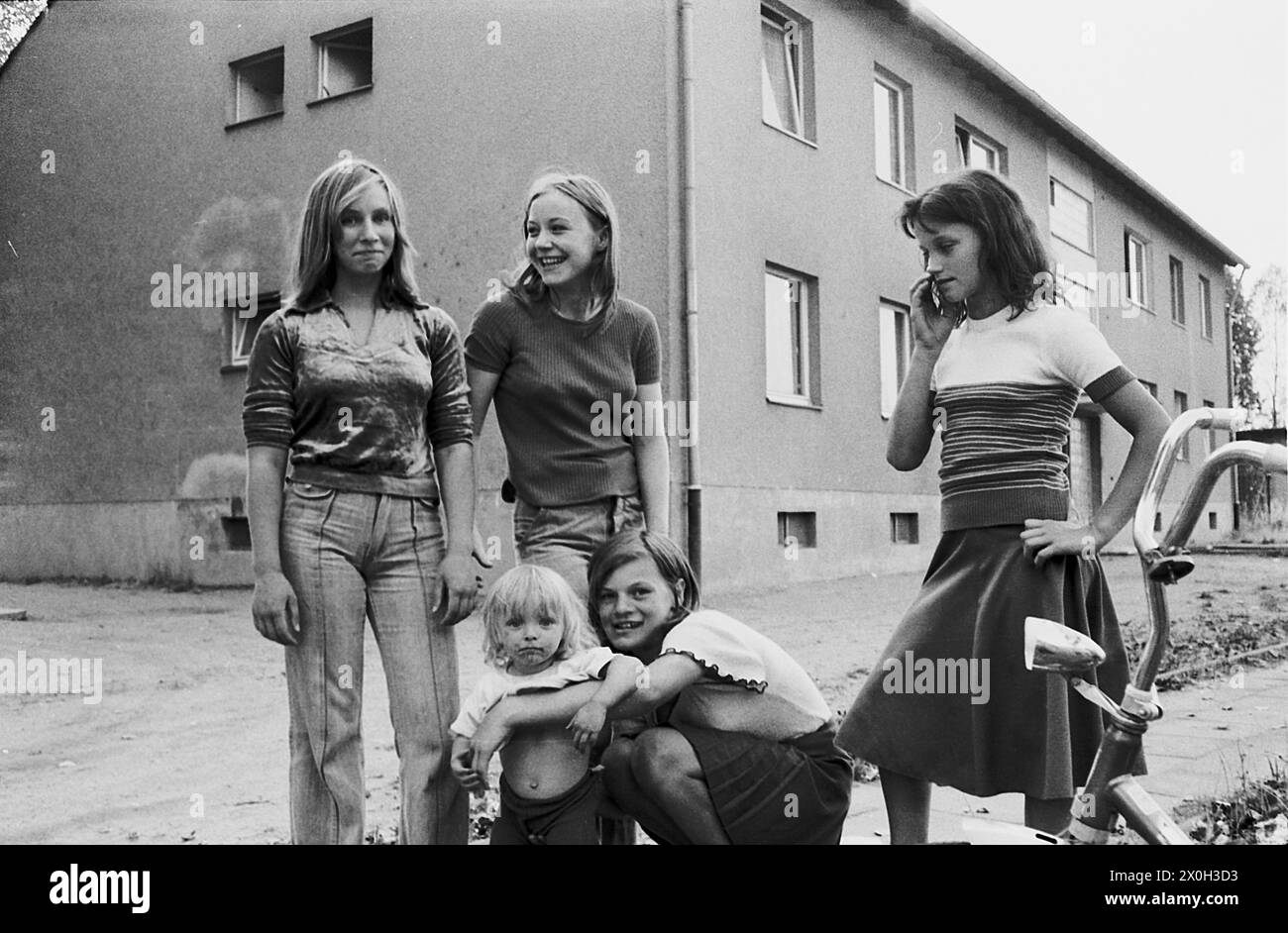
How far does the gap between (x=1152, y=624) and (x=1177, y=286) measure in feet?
5.38

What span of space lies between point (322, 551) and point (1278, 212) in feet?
5.57

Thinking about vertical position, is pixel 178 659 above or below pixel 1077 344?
below

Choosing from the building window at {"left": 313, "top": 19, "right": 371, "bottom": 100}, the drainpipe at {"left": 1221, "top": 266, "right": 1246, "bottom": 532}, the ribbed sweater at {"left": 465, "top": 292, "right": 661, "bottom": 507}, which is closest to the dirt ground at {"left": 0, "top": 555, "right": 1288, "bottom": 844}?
the drainpipe at {"left": 1221, "top": 266, "right": 1246, "bottom": 532}

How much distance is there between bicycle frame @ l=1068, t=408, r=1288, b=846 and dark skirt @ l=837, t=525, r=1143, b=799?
125 millimetres

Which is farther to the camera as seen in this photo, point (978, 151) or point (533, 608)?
point (978, 151)

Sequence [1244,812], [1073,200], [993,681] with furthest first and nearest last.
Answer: [1073,200] → [1244,812] → [993,681]

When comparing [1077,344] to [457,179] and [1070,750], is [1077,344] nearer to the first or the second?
[1070,750]

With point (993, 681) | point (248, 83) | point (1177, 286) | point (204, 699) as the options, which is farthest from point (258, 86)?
point (993, 681)

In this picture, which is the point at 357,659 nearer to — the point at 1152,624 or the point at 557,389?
the point at 557,389

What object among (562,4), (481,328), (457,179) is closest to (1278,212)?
(481,328)

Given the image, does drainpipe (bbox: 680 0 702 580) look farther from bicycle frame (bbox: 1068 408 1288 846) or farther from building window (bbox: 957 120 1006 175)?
bicycle frame (bbox: 1068 408 1288 846)

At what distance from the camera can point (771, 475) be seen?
497 cm

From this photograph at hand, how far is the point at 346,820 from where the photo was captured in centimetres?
198
